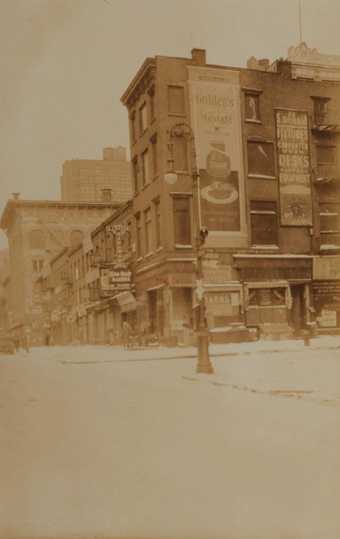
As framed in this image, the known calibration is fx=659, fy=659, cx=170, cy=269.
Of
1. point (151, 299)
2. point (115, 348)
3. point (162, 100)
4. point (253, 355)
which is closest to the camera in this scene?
point (253, 355)

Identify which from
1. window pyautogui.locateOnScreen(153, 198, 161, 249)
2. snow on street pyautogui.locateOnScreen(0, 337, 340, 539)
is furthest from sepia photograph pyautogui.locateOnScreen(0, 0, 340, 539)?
window pyautogui.locateOnScreen(153, 198, 161, 249)

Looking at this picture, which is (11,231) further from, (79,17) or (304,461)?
(304,461)

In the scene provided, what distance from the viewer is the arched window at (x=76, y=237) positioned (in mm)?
7704

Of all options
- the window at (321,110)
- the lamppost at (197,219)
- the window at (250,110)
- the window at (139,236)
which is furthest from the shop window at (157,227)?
the window at (321,110)

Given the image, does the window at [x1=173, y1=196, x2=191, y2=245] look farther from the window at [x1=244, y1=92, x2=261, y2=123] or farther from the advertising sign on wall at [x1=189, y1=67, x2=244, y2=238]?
the window at [x1=244, y1=92, x2=261, y2=123]

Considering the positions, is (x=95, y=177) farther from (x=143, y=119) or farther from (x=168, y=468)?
(x=168, y=468)

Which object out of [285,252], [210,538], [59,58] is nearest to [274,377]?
[210,538]

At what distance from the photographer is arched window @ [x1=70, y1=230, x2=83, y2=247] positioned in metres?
7.70

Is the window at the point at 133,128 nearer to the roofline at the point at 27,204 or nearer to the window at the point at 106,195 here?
the window at the point at 106,195

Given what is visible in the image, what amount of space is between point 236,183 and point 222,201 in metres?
0.34

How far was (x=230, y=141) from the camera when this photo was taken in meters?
9.04

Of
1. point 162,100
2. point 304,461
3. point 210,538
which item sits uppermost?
point 162,100

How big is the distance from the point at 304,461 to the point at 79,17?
4099 mm

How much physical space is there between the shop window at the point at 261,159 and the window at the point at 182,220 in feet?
3.72
